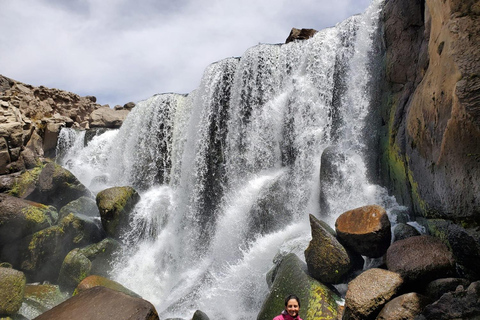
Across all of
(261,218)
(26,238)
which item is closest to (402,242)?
(261,218)

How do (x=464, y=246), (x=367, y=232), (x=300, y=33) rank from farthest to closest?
(x=300, y=33) < (x=367, y=232) < (x=464, y=246)

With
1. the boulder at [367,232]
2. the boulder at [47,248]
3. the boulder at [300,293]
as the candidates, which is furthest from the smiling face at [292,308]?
the boulder at [47,248]

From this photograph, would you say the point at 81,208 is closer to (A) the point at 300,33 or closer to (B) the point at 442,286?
(A) the point at 300,33

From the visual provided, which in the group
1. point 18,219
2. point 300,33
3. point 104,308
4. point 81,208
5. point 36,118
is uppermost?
point 300,33

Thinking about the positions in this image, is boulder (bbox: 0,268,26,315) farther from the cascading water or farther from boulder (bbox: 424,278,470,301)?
boulder (bbox: 424,278,470,301)

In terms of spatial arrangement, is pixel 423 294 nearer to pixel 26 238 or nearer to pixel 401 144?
pixel 401 144

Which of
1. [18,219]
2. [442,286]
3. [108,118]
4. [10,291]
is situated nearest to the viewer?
[442,286]

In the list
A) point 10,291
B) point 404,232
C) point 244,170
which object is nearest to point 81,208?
point 10,291

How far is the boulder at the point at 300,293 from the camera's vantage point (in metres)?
5.49

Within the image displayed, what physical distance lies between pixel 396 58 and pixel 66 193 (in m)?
13.4

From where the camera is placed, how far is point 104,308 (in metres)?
5.88

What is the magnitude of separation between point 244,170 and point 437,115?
797cm

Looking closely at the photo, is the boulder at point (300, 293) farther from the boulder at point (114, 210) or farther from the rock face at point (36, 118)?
the rock face at point (36, 118)

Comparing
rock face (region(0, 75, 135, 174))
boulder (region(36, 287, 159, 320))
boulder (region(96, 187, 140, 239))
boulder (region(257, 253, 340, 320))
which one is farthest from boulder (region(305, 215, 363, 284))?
A: rock face (region(0, 75, 135, 174))
